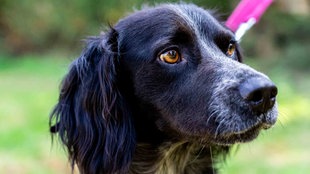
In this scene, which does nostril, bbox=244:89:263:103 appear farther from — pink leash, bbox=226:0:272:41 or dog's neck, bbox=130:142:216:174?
pink leash, bbox=226:0:272:41

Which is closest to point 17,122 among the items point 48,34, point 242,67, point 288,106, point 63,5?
point 288,106

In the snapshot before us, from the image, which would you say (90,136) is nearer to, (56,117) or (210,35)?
(56,117)

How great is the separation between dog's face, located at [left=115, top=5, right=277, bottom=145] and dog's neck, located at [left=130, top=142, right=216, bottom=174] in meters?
0.30

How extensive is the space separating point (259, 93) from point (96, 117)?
3.85ft

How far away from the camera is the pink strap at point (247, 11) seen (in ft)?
16.3

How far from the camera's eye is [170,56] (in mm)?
4301

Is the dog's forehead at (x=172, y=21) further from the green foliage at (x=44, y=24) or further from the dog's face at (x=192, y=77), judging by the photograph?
the green foliage at (x=44, y=24)

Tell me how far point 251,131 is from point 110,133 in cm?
97

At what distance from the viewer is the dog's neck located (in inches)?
183

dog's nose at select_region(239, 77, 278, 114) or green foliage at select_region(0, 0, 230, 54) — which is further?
green foliage at select_region(0, 0, 230, 54)

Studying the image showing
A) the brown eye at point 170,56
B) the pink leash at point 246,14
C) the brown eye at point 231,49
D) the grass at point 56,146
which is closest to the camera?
the brown eye at point 170,56

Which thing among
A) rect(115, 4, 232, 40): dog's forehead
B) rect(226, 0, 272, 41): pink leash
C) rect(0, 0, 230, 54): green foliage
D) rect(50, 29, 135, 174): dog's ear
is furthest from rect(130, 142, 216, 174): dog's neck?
rect(0, 0, 230, 54): green foliage

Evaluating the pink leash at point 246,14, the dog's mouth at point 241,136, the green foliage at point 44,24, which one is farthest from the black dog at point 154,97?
the green foliage at point 44,24

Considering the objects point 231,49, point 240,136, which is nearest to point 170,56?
point 231,49
